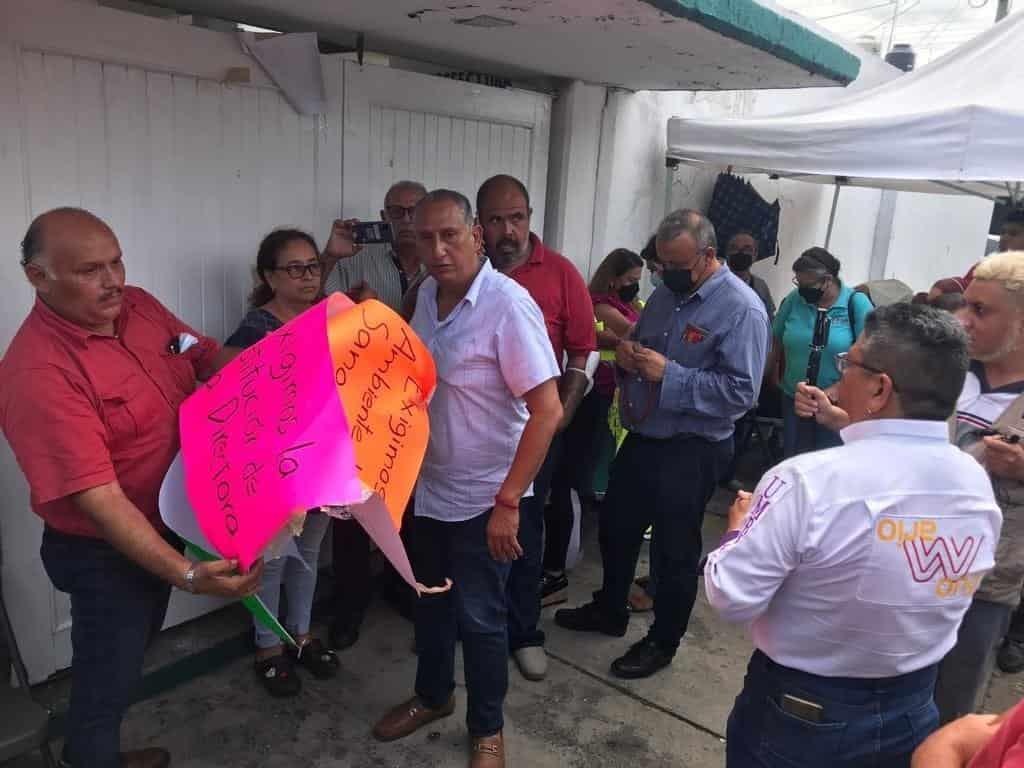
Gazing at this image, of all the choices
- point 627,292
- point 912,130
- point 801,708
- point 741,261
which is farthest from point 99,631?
point 741,261

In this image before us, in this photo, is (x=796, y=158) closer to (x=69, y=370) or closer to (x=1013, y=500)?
(x=1013, y=500)

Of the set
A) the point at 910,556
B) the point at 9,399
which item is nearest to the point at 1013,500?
the point at 910,556

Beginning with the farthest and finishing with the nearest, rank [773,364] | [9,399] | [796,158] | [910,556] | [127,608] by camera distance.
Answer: [773,364]
[796,158]
[127,608]
[9,399]
[910,556]

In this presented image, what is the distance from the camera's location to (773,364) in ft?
18.2

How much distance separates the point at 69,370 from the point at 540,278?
194 cm

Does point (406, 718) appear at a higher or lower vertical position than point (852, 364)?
lower

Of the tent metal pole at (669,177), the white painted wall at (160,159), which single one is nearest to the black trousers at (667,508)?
the white painted wall at (160,159)

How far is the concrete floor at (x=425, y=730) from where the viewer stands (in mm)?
2859

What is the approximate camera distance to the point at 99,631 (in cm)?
217

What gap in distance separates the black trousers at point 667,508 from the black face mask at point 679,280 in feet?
1.99

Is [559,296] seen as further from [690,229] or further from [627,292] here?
[627,292]

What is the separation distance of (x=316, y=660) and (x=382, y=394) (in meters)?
1.82

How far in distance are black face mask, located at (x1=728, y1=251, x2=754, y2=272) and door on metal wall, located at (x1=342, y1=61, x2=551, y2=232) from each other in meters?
1.80

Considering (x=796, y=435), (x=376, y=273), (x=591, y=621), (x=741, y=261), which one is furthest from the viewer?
(x=741, y=261)
